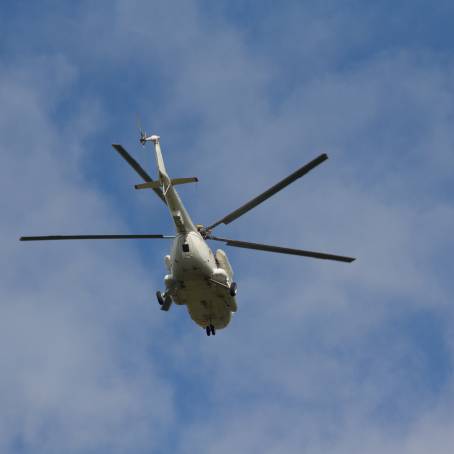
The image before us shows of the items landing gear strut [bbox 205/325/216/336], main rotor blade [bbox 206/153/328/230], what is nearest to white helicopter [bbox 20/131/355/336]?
main rotor blade [bbox 206/153/328/230]

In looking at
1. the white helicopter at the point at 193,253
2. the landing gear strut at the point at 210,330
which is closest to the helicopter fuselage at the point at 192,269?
the white helicopter at the point at 193,253

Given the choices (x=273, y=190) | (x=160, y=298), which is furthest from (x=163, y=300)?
(x=273, y=190)

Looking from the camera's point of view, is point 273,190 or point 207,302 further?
point 207,302

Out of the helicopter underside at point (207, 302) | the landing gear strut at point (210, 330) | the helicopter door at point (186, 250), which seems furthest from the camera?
the landing gear strut at point (210, 330)

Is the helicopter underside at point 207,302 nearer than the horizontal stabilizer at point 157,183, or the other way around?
the horizontal stabilizer at point 157,183

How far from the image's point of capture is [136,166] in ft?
176

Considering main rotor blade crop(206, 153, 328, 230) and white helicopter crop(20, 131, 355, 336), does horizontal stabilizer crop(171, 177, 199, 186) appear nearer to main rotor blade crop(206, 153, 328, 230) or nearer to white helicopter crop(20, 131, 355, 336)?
white helicopter crop(20, 131, 355, 336)

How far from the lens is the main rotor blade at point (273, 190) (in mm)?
51188

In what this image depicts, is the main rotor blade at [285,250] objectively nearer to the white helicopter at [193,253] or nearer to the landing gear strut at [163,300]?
the white helicopter at [193,253]

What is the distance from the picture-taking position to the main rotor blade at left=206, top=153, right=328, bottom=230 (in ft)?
168

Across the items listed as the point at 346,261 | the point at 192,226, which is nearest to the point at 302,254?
the point at 346,261

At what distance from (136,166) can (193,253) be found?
19.7 ft

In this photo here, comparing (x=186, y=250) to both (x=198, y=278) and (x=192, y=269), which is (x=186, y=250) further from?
(x=198, y=278)

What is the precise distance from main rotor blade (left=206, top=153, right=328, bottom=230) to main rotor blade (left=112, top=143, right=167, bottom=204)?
416 centimetres
